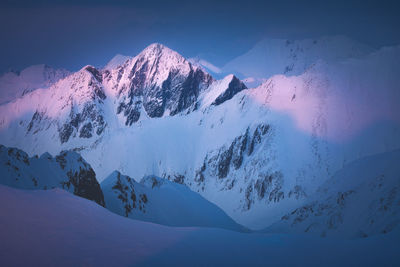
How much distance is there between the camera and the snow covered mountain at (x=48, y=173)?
89.2 feet

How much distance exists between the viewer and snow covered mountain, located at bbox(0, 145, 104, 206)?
2719 centimetres

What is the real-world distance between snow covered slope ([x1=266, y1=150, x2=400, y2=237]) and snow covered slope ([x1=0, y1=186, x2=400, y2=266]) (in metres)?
18.4

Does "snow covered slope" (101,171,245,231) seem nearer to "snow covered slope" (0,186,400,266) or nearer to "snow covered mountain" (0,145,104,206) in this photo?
"snow covered mountain" (0,145,104,206)

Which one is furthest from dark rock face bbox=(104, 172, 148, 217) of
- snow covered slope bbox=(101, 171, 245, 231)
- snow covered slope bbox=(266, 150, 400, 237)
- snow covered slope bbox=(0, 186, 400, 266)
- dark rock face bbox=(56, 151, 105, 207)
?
snow covered slope bbox=(266, 150, 400, 237)

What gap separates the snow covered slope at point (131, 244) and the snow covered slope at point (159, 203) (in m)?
24.1

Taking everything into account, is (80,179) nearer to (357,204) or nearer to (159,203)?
(159,203)

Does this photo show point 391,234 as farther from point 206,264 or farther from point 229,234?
point 206,264

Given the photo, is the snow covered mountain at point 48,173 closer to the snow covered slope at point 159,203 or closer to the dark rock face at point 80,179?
the dark rock face at point 80,179

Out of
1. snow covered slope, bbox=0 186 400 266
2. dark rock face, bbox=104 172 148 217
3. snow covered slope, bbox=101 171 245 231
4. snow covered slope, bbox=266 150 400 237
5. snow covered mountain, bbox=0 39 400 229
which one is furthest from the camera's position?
snow covered mountain, bbox=0 39 400 229

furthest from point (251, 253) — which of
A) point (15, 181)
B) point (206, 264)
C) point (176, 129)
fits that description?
point (176, 129)

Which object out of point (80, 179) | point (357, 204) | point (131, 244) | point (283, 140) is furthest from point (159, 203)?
point (283, 140)

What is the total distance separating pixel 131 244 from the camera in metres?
10.2

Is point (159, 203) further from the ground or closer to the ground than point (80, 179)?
closer to the ground

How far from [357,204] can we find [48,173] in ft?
126
